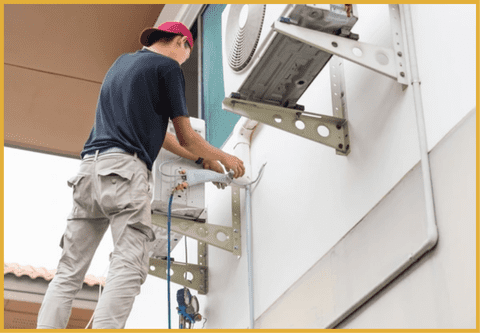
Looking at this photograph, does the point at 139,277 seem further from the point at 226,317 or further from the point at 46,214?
the point at 46,214

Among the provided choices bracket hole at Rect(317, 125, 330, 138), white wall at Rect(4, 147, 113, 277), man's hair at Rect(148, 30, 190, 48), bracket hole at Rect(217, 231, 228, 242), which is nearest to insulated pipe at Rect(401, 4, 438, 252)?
bracket hole at Rect(317, 125, 330, 138)

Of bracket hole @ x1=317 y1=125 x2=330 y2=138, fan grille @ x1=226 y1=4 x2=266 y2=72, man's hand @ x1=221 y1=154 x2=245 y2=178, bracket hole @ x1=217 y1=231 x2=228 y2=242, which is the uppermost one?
fan grille @ x1=226 y1=4 x2=266 y2=72

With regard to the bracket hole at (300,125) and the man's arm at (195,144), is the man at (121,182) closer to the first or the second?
the man's arm at (195,144)

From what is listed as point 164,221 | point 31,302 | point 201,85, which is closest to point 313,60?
point 164,221

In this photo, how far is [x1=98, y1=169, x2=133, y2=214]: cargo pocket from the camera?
274cm

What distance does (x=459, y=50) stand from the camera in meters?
2.40

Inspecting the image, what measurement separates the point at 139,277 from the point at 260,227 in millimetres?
1233

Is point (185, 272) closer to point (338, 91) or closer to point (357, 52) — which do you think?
point (338, 91)

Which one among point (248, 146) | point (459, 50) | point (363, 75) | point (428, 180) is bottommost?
point (428, 180)

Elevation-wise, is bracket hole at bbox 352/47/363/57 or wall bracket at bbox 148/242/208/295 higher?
bracket hole at bbox 352/47/363/57

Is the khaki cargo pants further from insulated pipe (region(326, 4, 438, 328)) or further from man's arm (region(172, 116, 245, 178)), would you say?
insulated pipe (region(326, 4, 438, 328))

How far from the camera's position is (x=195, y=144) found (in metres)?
3.12

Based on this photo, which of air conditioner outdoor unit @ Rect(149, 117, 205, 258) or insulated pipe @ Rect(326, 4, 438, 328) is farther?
air conditioner outdoor unit @ Rect(149, 117, 205, 258)

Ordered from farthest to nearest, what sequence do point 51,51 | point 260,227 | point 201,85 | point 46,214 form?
1. point 46,214
2. point 51,51
3. point 201,85
4. point 260,227
